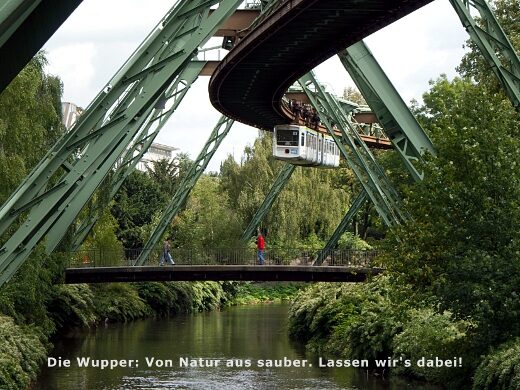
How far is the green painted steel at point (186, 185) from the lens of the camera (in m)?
44.3

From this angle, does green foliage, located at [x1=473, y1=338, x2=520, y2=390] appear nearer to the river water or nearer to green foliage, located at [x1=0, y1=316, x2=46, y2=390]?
the river water

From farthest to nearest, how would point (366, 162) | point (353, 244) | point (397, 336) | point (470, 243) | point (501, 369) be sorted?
1. point (353, 244)
2. point (366, 162)
3. point (397, 336)
4. point (470, 243)
5. point (501, 369)

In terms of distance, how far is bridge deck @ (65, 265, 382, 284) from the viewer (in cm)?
3850

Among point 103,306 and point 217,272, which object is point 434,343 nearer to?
point 217,272

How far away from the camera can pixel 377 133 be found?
186ft

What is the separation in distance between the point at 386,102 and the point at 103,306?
969 inches

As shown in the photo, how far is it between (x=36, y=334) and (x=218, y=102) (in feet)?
39.7

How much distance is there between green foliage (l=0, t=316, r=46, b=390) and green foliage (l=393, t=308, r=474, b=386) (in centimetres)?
1005

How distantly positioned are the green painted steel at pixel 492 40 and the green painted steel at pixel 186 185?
21892 mm

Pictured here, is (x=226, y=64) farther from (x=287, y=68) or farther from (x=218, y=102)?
(x=218, y=102)

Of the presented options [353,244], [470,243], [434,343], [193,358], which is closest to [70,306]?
[193,358]

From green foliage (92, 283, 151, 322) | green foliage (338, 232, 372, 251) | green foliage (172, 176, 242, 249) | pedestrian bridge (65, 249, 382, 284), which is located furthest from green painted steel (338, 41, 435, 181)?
green foliage (338, 232, 372, 251)

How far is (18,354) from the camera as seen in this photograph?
1065 inches

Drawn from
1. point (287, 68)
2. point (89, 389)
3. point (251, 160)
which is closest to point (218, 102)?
point (287, 68)
